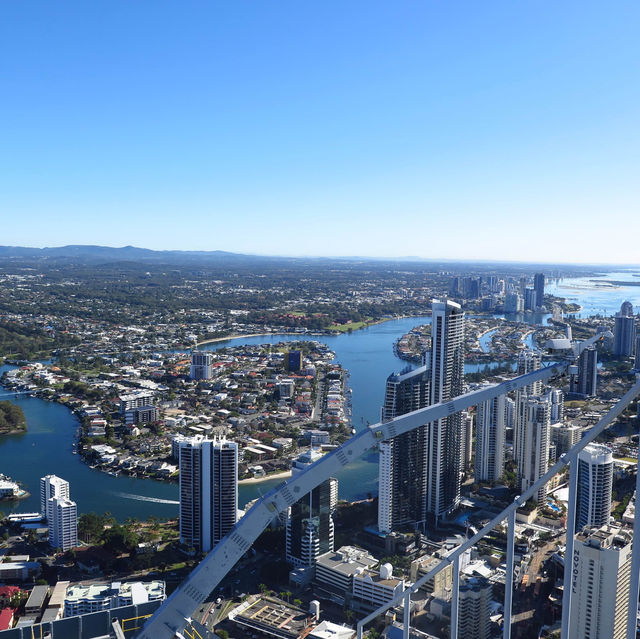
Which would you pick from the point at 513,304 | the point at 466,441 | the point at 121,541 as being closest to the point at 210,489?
the point at 121,541

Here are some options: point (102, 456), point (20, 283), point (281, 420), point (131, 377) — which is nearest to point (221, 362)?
point (131, 377)

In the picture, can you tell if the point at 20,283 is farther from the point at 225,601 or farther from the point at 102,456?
the point at 225,601

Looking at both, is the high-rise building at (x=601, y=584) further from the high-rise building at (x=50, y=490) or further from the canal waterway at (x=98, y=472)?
the high-rise building at (x=50, y=490)

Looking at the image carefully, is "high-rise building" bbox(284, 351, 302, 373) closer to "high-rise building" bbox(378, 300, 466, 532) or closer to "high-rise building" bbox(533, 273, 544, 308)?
"high-rise building" bbox(378, 300, 466, 532)

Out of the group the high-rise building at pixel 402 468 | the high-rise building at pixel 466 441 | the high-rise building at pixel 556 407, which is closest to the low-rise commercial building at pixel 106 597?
the high-rise building at pixel 402 468

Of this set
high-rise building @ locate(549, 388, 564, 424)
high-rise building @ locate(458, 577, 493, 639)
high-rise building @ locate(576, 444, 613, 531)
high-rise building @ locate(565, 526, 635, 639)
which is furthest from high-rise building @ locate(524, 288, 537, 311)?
high-rise building @ locate(565, 526, 635, 639)

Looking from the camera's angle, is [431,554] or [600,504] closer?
[600,504]
